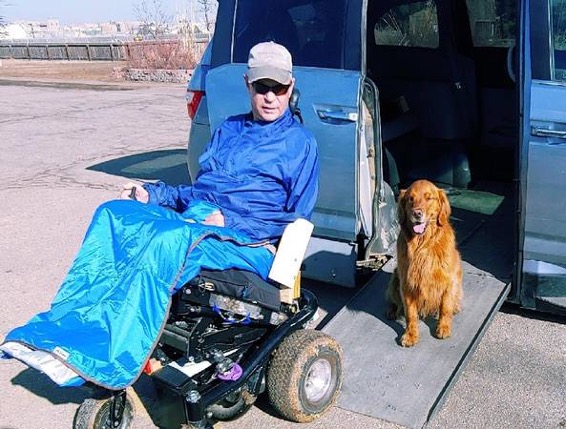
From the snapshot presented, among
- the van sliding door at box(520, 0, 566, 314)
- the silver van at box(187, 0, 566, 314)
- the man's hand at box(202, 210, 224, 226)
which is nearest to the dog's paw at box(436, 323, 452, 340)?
the silver van at box(187, 0, 566, 314)

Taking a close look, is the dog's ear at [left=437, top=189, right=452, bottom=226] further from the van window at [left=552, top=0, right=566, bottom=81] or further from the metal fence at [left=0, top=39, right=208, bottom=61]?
the metal fence at [left=0, top=39, right=208, bottom=61]

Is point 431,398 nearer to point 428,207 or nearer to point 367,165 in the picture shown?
point 428,207

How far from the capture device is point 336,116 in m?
3.80

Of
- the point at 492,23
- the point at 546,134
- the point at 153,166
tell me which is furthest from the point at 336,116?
the point at 153,166

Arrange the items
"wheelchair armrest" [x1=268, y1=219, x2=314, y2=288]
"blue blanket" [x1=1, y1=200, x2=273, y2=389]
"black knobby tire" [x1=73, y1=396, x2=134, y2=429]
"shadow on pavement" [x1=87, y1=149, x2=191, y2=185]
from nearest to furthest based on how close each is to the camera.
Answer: "blue blanket" [x1=1, y1=200, x2=273, y2=389] < "black knobby tire" [x1=73, y1=396, x2=134, y2=429] < "wheelchair armrest" [x1=268, y1=219, x2=314, y2=288] < "shadow on pavement" [x1=87, y1=149, x2=191, y2=185]

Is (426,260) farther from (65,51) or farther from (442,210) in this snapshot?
(65,51)

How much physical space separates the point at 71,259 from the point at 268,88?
2.95 metres

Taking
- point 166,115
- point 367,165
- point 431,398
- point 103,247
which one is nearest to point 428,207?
point 367,165

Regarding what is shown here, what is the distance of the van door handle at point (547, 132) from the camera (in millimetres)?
3393

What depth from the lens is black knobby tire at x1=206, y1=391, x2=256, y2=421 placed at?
9.52 ft

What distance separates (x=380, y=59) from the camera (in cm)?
578

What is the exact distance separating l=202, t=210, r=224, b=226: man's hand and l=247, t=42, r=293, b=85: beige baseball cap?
2.15 ft

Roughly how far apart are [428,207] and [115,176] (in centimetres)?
539

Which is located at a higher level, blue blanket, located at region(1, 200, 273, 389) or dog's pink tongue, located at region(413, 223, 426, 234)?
blue blanket, located at region(1, 200, 273, 389)
